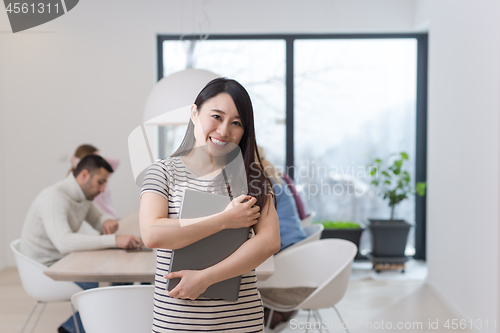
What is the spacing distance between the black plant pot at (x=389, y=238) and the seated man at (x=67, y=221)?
2.47 m

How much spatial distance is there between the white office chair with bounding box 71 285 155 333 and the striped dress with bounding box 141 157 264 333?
0.44m

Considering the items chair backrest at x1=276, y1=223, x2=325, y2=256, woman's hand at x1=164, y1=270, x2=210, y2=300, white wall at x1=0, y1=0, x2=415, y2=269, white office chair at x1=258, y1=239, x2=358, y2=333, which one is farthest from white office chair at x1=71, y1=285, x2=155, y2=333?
white wall at x1=0, y1=0, x2=415, y2=269

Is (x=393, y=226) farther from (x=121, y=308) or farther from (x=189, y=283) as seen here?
(x=189, y=283)

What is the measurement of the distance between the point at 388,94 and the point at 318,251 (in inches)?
99.7

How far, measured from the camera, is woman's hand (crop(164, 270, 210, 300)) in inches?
40.3

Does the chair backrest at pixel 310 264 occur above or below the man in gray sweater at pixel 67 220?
below

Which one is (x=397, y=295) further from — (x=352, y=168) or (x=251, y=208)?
(x=251, y=208)

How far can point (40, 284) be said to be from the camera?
87.1 inches

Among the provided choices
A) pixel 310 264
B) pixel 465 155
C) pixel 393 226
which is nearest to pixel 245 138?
pixel 310 264

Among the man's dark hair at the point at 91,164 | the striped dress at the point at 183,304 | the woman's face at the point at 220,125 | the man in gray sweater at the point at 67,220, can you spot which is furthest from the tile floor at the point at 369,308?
the woman's face at the point at 220,125

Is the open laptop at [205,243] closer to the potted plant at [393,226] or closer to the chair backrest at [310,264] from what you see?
the chair backrest at [310,264]

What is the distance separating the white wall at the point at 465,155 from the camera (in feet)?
8.21

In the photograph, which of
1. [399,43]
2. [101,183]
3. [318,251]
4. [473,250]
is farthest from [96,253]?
[399,43]

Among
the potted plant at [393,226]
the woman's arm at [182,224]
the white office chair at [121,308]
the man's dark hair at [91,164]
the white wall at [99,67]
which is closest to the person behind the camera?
the woman's arm at [182,224]
